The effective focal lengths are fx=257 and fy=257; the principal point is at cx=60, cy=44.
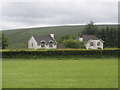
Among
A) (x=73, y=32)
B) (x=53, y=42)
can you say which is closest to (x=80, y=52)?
(x=53, y=42)

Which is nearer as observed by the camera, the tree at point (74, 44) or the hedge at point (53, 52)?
the hedge at point (53, 52)

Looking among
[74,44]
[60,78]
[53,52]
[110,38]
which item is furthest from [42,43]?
[60,78]

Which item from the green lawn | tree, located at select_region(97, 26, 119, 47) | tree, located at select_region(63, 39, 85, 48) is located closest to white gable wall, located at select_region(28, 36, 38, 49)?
tree, located at select_region(63, 39, 85, 48)

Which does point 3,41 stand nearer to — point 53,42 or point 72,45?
point 53,42

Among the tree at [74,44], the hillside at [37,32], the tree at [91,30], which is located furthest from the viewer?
the hillside at [37,32]

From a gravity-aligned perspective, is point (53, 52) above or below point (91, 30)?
below

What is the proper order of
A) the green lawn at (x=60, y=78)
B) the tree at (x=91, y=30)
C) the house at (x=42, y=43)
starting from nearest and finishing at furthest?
the green lawn at (x=60, y=78) < the house at (x=42, y=43) < the tree at (x=91, y=30)

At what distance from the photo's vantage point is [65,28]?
134 metres

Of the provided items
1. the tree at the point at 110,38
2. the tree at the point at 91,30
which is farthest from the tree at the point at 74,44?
the tree at the point at 91,30

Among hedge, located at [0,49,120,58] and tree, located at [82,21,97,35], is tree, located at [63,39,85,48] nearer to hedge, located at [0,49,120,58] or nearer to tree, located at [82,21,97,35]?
tree, located at [82,21,97,35]

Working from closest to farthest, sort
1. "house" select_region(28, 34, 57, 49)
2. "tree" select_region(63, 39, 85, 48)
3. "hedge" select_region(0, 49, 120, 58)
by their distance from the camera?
"hedge" select_region(0, 49, 120, 58) → "tree" select_region(63, 39, 85, 48) → "house" select_region(28, 34, 57, 49)

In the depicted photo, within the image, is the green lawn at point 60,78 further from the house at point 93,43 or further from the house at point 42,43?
the house at point 93,43

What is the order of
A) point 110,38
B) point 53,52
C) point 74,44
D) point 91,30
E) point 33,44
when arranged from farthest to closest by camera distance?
1. point 91,30
2. point 110,38
3. point 33,44
4. point 74,44
5. point 53,52

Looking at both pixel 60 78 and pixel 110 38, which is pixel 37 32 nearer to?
pixel 110 38
